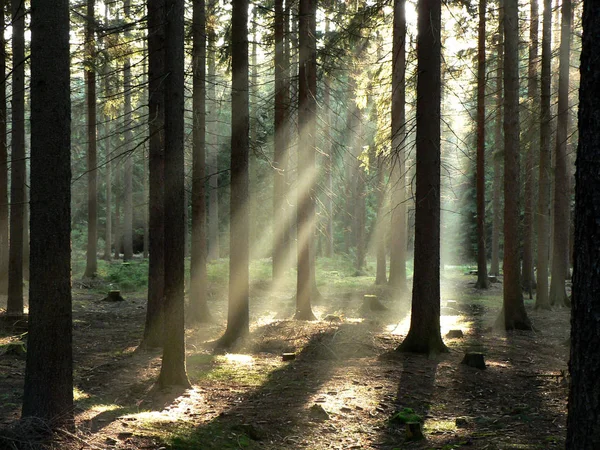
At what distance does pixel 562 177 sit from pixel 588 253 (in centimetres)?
1307

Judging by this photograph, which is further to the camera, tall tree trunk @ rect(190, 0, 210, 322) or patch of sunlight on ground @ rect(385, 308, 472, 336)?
tall tree trunk @ rect(190, 0, 210, 322)

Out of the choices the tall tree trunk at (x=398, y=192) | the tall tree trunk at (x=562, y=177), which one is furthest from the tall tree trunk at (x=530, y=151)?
the tall tree trunk at (x=398, y=192)

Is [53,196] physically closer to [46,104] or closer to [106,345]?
[46,104]

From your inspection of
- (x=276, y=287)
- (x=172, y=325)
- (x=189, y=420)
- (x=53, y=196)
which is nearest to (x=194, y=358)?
(x=172, y=325)

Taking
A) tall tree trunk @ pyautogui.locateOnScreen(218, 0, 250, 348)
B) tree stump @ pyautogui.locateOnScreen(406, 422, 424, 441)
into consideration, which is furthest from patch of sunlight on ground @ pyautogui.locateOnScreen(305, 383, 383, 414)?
tall tree trunk @ pyautogui.locateOnScreen(218, 0, 250, 348)

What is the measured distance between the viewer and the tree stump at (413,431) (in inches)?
247

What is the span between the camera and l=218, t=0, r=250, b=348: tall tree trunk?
433 inches

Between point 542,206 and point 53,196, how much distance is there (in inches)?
555

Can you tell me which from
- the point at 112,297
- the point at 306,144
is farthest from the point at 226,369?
the point at 112,297

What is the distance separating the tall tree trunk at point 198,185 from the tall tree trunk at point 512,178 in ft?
23.9

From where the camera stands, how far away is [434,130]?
10227 mm

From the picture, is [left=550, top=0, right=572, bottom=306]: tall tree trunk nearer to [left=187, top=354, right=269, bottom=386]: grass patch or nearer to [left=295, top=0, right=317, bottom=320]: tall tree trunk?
[left=295, top=0, right=317, bottom=320]: tall tree trunk

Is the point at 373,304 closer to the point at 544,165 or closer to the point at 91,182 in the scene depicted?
the point at 544,165

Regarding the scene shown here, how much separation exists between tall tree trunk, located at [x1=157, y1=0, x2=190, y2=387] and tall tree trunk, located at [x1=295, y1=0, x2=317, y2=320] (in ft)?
20.0
